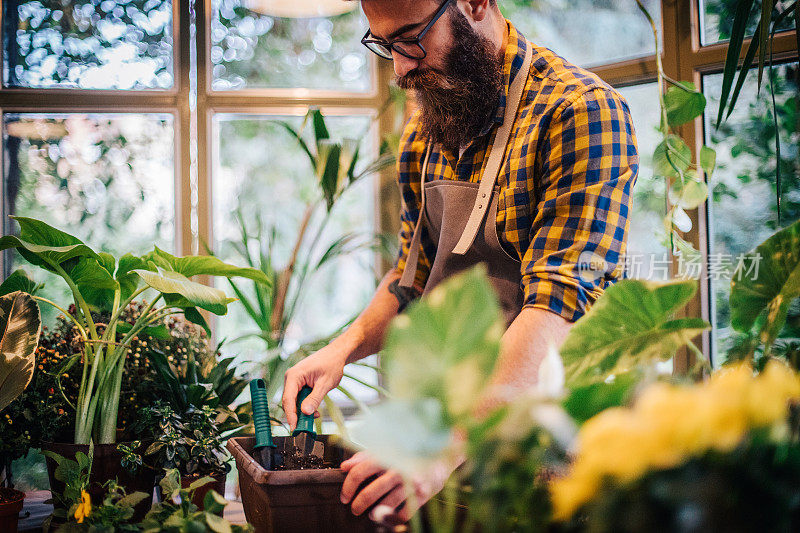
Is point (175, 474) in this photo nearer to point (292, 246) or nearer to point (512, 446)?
point (512, 446)

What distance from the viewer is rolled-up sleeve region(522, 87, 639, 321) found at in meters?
0.94

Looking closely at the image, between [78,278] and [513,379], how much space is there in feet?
3.25

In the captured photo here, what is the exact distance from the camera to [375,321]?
1.37 metres

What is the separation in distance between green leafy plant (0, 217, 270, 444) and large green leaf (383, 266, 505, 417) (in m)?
0.96

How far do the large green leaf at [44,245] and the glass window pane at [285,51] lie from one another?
156 centimetres

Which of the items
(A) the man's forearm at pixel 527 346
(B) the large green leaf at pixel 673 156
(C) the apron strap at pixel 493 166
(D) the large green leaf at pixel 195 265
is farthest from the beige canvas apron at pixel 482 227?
(B) the large green leaf at pixel 673 156

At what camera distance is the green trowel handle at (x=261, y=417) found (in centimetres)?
93

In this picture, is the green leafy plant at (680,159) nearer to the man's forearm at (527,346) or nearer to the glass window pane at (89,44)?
the man's forearm at (527,346)

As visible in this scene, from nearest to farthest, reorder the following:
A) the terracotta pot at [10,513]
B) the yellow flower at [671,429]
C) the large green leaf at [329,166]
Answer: the yellow flower at [671,429], the terracotta pot at [10,513], the large green leaf at [329,166]

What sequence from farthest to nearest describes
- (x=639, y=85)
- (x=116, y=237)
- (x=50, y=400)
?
(x=116, y=237) < (x=639, y=85) < (x=50, y=400)

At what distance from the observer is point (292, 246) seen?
2.71 m

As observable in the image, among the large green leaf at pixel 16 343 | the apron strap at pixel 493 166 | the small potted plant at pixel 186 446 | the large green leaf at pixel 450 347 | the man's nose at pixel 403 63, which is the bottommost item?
the small potted plant at pixel 186 446

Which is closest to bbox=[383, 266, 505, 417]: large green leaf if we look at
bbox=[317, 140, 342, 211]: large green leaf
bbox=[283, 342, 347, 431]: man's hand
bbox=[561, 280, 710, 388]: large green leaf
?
bbox=[561, 280, 710, 388]: large green leaf

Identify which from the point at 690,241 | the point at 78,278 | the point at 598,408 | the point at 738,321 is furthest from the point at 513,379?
the point at 690,241
